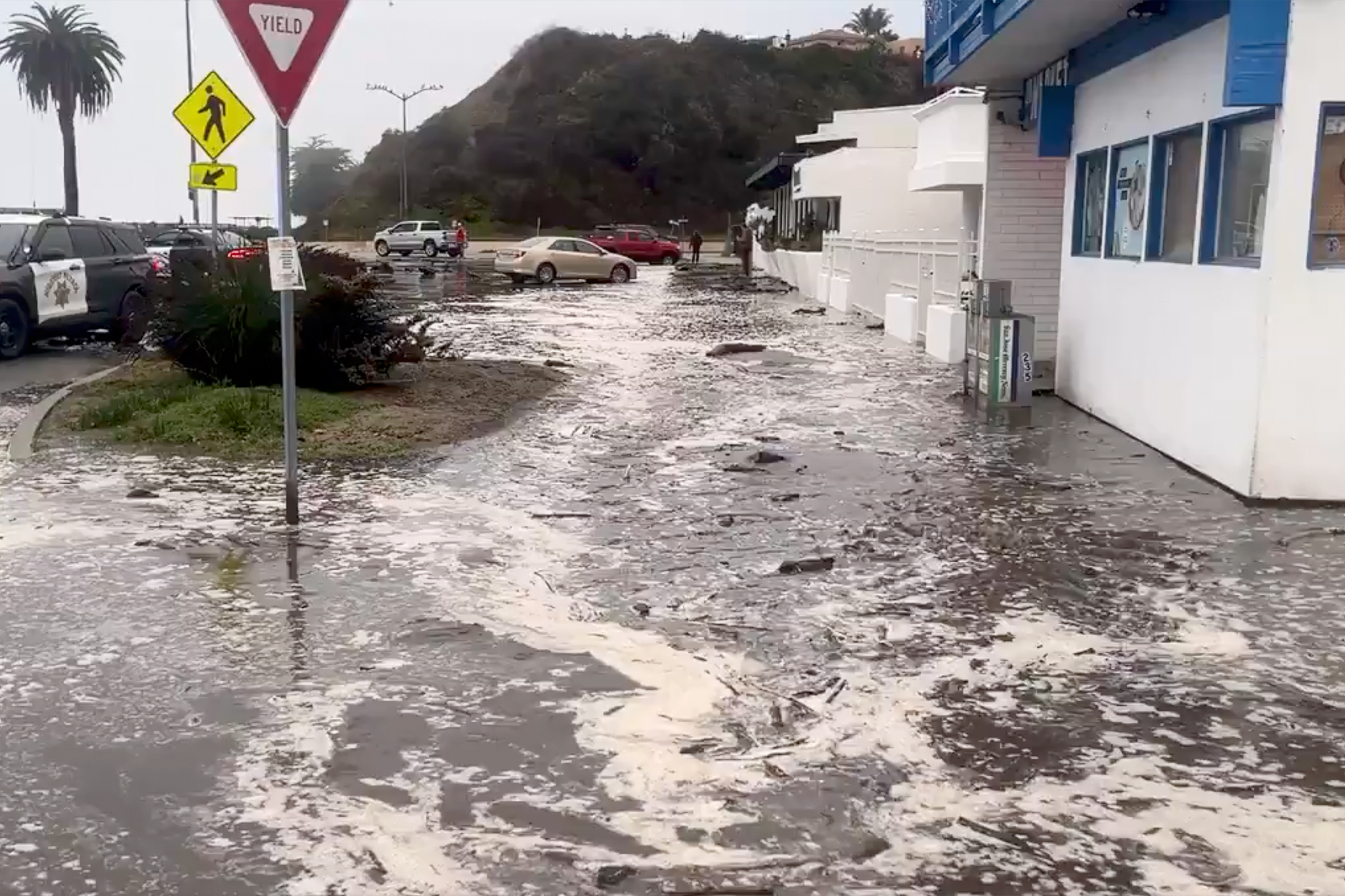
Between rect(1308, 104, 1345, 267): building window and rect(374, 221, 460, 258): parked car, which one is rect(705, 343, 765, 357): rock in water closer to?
rect(1308, 104, 1345, 267): building window

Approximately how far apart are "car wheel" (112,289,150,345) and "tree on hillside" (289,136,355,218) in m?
99.0

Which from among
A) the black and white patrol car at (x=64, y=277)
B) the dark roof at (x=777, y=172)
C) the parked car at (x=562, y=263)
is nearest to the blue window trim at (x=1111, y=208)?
the black and white patrol car at (x=64, y=277)

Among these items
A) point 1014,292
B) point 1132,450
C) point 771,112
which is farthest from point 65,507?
point 771,112

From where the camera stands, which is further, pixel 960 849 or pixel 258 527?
pixel 258 527

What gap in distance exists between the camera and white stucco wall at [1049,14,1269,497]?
338 inches

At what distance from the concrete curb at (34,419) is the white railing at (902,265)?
434 inches

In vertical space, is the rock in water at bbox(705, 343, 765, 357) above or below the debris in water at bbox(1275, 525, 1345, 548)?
above

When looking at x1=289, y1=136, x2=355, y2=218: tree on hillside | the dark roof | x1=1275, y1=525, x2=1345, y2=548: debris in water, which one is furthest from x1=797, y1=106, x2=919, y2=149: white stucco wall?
x1=289, y1=136, x2=355, y2=218: tree on hillside

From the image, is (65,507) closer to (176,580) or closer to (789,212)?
(176,580)

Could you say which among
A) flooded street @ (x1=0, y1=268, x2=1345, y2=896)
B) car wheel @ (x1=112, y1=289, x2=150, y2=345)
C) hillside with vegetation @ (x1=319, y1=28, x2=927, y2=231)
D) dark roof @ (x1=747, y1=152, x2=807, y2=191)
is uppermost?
hillside with vegetation @ (x1=319, y1=28, x2=927, y2=231)

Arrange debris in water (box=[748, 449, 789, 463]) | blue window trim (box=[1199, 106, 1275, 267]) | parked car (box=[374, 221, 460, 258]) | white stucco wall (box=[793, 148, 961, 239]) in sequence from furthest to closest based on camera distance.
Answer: parked car (box=[374, 221, 460, 258]) < white stucco wall (box=[793, 148, 961, 239]) < debris in water (box=[748, 449, 789, 463]) < blue window trim (box=[1199, 106, 1275, 267])

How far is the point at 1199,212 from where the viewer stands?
951 centimetres

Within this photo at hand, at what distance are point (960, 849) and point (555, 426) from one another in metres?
8.34

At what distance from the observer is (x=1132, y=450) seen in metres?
10.8
